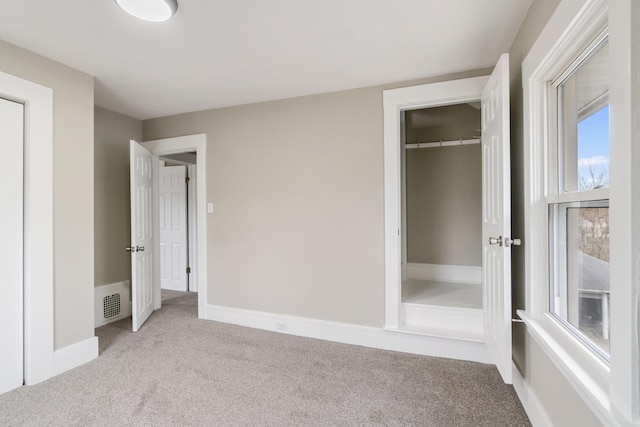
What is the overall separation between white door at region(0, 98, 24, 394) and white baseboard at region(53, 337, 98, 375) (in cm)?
20

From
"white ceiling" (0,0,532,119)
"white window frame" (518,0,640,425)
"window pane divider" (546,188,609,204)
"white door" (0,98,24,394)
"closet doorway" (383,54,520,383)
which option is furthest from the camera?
"white door" (0,98,24,394)

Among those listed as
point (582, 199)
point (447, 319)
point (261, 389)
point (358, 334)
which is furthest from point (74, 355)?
point (582, 199)

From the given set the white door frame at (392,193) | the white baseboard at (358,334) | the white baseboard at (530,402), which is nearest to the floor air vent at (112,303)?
the white baseboard at (358,334)

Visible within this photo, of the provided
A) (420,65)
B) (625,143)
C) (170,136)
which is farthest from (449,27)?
(170,136)

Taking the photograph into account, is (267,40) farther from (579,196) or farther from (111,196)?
(111,196)

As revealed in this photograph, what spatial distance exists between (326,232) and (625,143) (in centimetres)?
228

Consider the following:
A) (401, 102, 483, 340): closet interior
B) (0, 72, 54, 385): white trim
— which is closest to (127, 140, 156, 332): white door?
(0, 72, 54, 385): white trim

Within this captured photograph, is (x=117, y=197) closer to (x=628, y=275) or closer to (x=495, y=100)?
(x=495, y=100)

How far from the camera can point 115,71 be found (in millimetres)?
2477

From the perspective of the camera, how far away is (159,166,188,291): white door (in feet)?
15.9

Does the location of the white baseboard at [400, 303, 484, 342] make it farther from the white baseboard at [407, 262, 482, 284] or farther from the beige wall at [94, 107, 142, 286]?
the beige wall at [94, 107, 142, 286]

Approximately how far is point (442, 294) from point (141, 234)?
323cm

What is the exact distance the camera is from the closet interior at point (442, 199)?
3.88 m

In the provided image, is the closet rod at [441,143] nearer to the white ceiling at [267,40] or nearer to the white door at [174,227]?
the white ceiling at [267,40]
